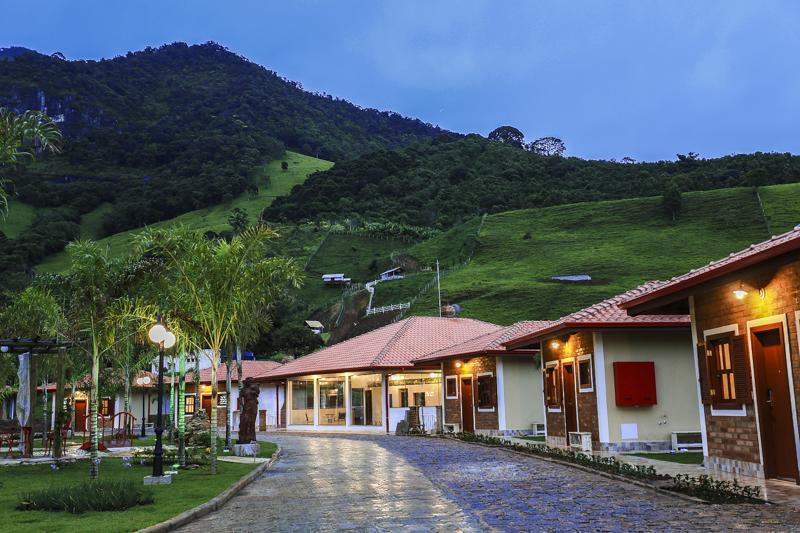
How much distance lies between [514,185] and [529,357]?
8461 centimetres

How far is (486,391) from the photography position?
26.0 metres

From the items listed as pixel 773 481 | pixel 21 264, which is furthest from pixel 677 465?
pixel 21 264

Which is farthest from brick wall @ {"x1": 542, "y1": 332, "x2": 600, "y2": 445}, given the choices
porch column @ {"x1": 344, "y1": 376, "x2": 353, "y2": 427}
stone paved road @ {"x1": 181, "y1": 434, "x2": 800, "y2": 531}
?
porch column @ {"x1": 344, "y1": 376, "x2": 353, "y2": 427}

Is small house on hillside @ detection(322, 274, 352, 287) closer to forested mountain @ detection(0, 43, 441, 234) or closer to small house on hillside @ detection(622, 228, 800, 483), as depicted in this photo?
forested mountain @ detection(0, 43, 441, 234)

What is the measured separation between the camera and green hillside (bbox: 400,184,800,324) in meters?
61.4

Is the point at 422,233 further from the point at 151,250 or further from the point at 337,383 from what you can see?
the point at 151,250

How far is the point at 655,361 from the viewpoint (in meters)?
17.4

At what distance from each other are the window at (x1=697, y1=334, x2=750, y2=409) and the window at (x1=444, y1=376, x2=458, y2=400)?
662 inches

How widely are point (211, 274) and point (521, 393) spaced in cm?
1349

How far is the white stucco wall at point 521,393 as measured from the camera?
25156 millimetres

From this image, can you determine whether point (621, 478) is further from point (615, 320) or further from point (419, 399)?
point (419, 399)

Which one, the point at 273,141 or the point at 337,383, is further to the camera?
the point at 273,141

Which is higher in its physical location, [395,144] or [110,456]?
[395,144]

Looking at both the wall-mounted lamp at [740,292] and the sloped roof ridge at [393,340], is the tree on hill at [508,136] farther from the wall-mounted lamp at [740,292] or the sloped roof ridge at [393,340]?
the wall-mounted lamp at [740,292]
